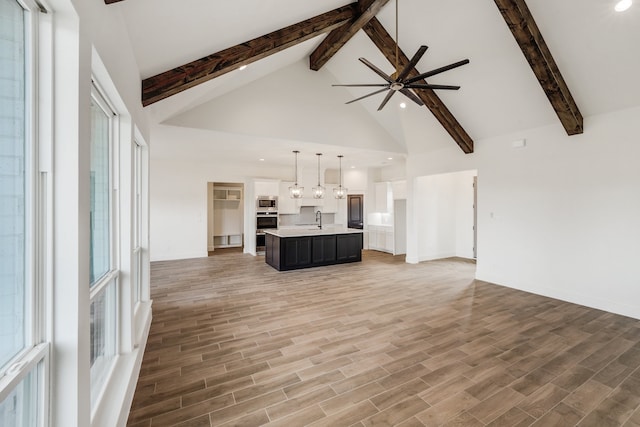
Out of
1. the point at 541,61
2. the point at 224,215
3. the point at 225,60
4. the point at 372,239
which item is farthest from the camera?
the point at 224,215

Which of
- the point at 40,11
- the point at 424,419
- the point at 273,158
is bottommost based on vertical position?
the point at 424,419

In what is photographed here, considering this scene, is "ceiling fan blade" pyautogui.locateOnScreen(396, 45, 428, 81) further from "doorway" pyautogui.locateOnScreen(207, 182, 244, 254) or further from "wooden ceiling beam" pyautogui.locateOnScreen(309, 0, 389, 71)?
"doorway" pyautogui.locateOnScreen(207, 182, 244, 254)

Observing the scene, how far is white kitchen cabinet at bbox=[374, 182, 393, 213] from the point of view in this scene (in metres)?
9.28

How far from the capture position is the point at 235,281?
5.70m

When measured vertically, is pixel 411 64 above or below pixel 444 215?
above

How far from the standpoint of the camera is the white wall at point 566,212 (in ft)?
13.3

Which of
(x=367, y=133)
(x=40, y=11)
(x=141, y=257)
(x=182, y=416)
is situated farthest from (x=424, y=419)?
(x=367, y=133)

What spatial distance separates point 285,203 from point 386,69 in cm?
512

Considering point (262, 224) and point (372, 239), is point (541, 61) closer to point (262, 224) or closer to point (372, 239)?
point (372, 239)

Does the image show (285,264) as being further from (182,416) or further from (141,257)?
(182,416)

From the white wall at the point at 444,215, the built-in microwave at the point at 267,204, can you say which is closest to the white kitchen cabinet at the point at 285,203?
the built-in microwave at the point at 267,204

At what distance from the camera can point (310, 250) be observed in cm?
691

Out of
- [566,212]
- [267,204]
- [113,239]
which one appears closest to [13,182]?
[113,239]

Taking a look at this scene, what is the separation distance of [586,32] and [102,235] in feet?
18.8
